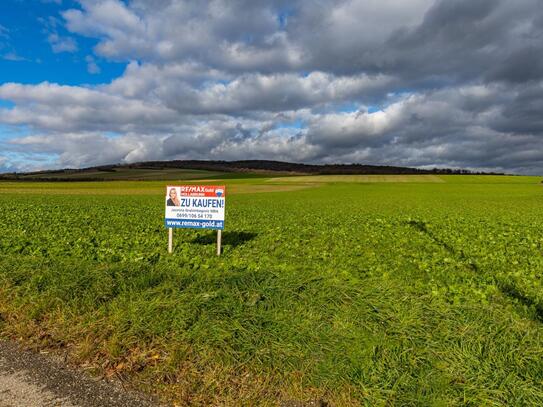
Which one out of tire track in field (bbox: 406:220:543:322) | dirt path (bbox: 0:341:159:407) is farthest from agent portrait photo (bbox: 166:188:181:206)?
tire track in field (bbox: 406:220:543:322)

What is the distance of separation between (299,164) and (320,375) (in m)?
169

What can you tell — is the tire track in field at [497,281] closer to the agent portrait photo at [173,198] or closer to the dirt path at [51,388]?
the dirt path at [51,388]

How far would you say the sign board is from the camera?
10523 mm

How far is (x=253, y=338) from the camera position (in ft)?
16.9

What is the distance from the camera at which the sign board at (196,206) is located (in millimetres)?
10523

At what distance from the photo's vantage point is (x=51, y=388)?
441 cm

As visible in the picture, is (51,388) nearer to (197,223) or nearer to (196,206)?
(197,223)

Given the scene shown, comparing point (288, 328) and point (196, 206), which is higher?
point (196, 206)

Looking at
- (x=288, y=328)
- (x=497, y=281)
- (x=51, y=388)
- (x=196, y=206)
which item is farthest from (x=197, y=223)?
(x=497, y=281)

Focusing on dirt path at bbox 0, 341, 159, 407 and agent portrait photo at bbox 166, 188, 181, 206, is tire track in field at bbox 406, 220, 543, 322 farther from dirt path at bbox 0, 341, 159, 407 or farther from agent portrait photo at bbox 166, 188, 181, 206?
agent portrait photo at bbox 166, 188, 181, 206

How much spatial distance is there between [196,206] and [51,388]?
6.61 metres

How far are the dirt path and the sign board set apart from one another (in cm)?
580

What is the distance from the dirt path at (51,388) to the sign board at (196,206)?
5.80 metres

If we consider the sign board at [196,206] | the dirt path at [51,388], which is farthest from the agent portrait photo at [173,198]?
the dirt path at [51,388]
